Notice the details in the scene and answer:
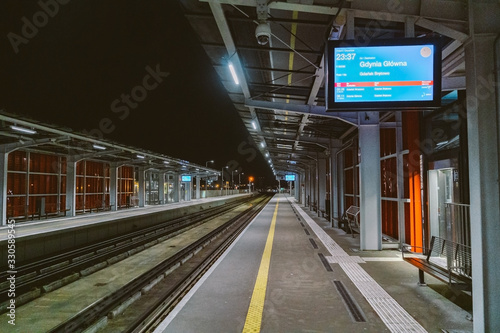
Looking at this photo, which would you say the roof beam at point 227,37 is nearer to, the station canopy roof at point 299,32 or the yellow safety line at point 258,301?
the station canopy roof at point 299,32

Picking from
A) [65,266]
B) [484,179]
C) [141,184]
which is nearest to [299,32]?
[484,179]

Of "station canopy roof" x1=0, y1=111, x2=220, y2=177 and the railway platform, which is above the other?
"station canopy roof" x1=0, y1=111, x2=220, y2=177

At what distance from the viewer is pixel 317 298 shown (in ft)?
18.5

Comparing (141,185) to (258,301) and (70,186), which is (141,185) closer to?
(70,186)

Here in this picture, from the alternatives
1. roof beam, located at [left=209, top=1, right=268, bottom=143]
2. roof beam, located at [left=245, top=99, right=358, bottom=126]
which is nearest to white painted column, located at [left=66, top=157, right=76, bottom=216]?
roof beam, located at [left=245, top=99, right=358, bottom=126]

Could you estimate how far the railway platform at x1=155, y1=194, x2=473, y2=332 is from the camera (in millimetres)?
4551

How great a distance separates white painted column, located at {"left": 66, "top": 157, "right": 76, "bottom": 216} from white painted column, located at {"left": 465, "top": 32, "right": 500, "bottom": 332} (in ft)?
63.5

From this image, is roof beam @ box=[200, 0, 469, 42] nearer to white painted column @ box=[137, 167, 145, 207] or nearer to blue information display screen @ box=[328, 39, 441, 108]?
blue information display screen @ box=[328, 39, 441, 108]

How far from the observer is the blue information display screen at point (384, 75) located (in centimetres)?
496

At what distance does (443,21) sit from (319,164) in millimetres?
18937

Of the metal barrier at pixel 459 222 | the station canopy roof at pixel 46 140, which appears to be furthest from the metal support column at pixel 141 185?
the metal barrier at pixel 459 222

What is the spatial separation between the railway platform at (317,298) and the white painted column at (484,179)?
79 centimetres

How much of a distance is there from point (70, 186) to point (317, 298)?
1769 centimetres

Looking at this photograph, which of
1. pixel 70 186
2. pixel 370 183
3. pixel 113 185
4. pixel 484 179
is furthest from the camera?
pixel 113 185
